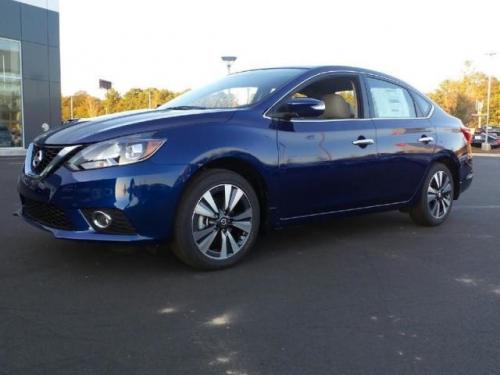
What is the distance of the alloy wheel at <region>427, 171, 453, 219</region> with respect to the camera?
585 cm

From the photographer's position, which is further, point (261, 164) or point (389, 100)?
point (389, 100)

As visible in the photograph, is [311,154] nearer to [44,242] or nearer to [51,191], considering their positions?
[51,191]

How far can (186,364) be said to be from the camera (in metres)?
2.62

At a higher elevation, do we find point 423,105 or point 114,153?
point 423,105

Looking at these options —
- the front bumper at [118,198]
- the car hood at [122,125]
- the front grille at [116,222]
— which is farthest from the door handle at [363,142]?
the front grille at [116,222]

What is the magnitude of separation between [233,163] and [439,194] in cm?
282

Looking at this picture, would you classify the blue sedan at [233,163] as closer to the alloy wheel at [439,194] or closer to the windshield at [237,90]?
the windshield at [237,90]

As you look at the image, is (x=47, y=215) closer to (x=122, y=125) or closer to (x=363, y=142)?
(x=122, y=125)

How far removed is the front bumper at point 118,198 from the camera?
11.9 feet

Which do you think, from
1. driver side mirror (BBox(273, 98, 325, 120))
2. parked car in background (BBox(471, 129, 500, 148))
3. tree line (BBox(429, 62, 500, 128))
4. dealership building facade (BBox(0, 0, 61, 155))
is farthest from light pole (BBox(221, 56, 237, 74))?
tree line (BBox(429, 62, 500, 128))

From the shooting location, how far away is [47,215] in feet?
12.9

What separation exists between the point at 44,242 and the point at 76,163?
1.45m

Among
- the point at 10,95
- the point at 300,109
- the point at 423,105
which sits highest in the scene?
the point at 10,95

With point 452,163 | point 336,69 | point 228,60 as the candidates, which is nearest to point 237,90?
point 336,69
